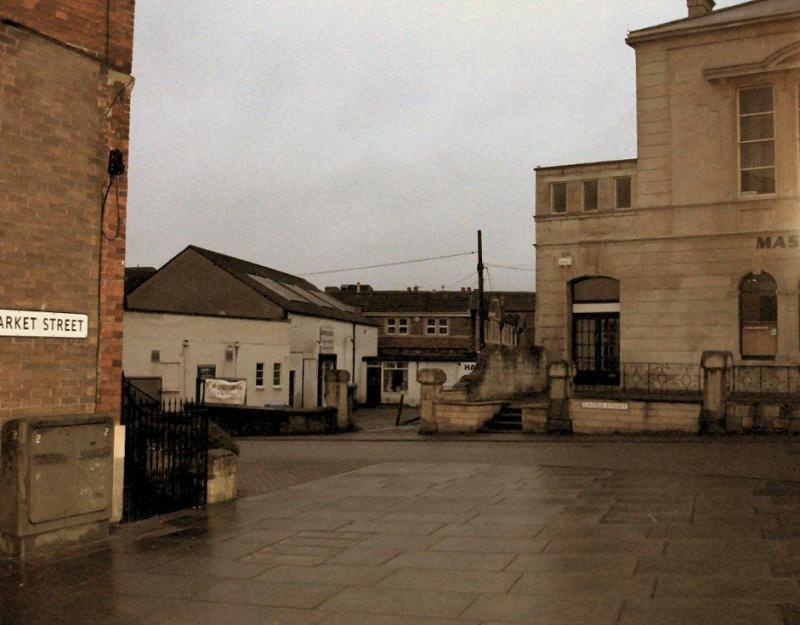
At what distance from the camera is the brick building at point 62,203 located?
8602mm

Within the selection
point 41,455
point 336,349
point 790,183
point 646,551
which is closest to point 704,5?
point 790,183

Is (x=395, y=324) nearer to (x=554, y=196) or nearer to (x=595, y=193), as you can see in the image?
(x=554, y=196)

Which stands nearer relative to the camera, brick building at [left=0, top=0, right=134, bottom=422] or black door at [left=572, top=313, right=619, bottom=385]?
brick building at [left=0, top=0, right=134, bottom=422]

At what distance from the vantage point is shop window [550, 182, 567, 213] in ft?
81.1

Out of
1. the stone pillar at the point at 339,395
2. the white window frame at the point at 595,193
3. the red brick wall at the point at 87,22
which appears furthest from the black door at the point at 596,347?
the red brick wall at the point at 87,22

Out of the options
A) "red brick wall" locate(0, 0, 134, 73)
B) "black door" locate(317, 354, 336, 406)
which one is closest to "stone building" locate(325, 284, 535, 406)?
"black door" locate(317, 354, 336, 406)

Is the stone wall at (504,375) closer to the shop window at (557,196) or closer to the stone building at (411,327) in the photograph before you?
the shop window at (557,196)

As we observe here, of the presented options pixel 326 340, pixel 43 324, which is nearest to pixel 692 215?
pixel 43 324

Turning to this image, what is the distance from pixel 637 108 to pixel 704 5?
4.27m

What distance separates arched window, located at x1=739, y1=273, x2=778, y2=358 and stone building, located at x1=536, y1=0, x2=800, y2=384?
0.04 meters

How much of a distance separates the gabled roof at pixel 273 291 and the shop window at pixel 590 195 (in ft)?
61.1

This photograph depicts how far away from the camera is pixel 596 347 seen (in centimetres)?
2469

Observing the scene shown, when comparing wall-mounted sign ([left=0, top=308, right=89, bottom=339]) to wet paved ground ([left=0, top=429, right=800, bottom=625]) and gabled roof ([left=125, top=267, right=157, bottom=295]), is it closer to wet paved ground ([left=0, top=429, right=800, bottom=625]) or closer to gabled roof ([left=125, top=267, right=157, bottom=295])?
wet paved ground ([left=0, top=429, right=800, bottom=625])

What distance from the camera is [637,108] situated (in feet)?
77.3
